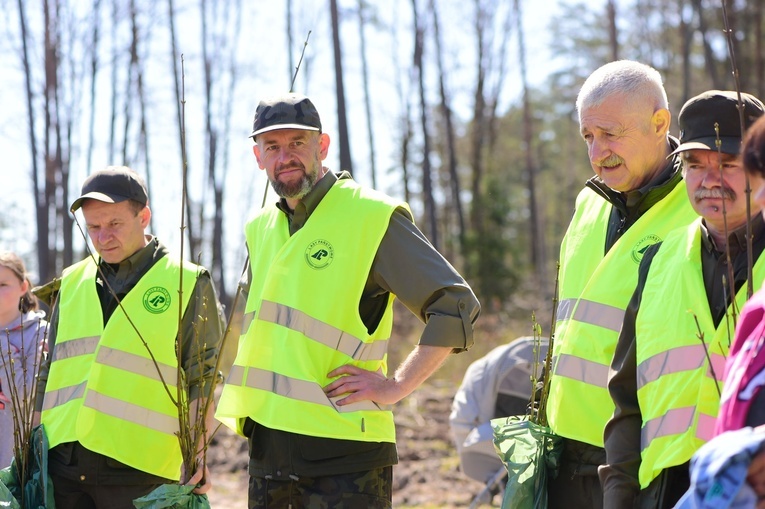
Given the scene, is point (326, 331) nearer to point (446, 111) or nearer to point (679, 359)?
point (679, 359)

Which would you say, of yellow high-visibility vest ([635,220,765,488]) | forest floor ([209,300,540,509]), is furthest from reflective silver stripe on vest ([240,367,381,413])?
forest floor ([209,300,540,509])

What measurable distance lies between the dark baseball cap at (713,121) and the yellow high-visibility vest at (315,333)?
1299mm

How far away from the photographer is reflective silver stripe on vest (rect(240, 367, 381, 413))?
12.7 feet

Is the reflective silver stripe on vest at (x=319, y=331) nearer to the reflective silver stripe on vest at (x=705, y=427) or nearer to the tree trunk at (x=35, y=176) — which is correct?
the reflective silver stripe on vest at (x=705, y=427)

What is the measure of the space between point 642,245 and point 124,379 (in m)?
2.42

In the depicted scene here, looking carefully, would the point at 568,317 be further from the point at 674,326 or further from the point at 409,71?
the point at 409,71

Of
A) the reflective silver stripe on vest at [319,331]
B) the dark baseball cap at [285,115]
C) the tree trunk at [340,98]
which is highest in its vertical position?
the tree trunk at [340,98]

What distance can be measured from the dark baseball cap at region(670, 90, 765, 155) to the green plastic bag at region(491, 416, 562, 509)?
1173mm

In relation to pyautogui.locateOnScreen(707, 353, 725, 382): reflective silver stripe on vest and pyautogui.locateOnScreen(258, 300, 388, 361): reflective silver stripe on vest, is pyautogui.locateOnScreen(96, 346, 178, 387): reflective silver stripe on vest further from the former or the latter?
pyautogui.locateOnScreen(707, 353, 725, 382): reflective silver stripe on vest

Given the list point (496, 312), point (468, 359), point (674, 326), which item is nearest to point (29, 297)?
point (674, 326)

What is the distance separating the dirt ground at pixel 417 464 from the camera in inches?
393

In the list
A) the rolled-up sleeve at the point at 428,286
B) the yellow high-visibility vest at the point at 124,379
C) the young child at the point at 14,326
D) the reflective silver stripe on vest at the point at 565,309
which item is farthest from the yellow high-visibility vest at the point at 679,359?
the young child at the point at 14,326

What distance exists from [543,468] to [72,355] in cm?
231

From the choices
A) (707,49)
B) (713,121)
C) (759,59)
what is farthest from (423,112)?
(713,121)
